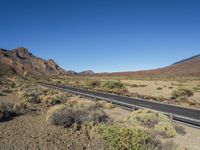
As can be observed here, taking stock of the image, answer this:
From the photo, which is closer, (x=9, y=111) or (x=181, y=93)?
(x=9, y=111)

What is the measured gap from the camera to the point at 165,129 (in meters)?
12.4

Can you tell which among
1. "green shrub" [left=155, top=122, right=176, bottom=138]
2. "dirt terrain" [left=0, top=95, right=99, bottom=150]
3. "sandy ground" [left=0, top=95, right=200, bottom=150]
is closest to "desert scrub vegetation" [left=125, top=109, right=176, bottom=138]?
"green shrub" [left=155, top=122, right=176, bottom=138]

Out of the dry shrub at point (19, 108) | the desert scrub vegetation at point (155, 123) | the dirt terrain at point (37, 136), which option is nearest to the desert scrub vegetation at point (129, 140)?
the dirt terrain at point (37, 136)

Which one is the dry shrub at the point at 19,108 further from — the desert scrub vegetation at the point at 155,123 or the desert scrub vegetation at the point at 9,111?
the desert scrub vegetation at the point at 155,123

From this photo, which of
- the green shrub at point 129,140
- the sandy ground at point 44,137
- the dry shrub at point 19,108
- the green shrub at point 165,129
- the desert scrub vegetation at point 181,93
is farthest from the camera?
the desert scrub vegetation at point 181,93

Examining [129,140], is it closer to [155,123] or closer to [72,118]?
[155,123]

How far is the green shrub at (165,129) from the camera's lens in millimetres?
11770

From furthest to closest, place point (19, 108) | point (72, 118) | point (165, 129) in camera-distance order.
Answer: point (19, 108) → point (72, 118) → point (165, 129)

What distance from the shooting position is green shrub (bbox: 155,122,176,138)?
11770 mm

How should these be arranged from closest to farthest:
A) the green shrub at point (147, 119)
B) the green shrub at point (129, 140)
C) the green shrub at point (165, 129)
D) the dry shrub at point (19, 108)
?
the green shrub at point (129, 140)
the green shrub at point (165, 129)
the green shrub at point (147, 119)
the dry shrub at point (19, 108)

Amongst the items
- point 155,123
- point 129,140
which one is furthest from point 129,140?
point 155,123

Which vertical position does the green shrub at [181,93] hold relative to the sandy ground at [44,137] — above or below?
above

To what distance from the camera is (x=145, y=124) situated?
13.2 meters

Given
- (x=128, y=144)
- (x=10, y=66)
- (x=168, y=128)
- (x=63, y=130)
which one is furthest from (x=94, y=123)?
(x=10, y=66)
